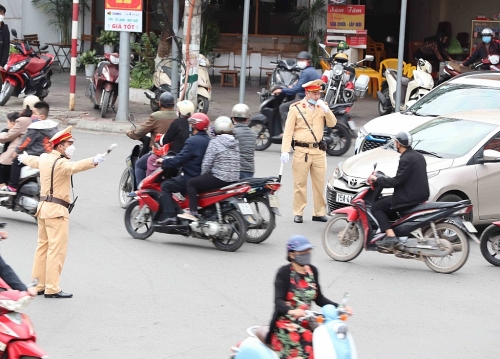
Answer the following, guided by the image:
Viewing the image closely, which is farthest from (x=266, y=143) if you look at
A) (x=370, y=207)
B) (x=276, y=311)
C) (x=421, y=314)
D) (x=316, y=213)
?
(x=276, y=311)

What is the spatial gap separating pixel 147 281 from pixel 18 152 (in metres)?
3.02

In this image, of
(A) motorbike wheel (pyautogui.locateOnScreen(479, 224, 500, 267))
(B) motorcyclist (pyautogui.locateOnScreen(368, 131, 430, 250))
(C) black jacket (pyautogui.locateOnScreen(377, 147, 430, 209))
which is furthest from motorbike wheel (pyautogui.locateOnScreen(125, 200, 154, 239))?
(A) motorbike wheel (pyautogui.locateOnScreen(479, 224, 500, 267))

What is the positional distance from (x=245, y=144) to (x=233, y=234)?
42.9 inches

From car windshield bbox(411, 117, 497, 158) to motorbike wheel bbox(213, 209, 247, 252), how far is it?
2.86 metres

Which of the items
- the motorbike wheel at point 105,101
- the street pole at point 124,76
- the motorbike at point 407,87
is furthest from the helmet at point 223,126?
the motorbike at point 407,87

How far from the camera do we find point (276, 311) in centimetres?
610

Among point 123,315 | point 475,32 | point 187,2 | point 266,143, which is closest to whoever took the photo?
point 123,315

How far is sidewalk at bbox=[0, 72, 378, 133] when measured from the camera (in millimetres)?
19250

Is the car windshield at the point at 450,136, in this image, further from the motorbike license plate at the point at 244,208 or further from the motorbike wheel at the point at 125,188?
the motorbike wheel at the point at 125,188

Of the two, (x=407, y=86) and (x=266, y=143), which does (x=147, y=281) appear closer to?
(x=266, y=143)

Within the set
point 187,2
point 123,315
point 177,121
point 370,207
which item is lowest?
point 123,315

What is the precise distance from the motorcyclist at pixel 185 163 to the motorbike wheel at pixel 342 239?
5.37ft

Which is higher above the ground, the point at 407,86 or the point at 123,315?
the point at 407,86

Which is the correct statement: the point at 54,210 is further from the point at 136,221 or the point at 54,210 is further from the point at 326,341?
the point at 326,341
